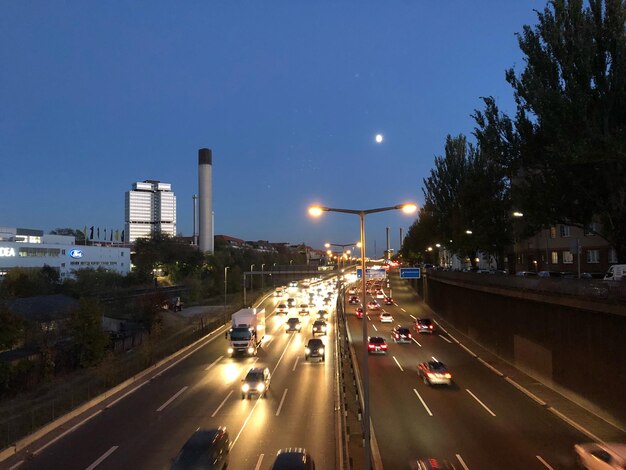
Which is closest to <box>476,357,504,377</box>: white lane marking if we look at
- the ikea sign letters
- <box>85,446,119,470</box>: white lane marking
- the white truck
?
the white truck

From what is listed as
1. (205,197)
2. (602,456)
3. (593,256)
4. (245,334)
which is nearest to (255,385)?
(245,334)

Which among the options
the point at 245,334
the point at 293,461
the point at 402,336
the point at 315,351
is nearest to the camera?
the point at 293,461

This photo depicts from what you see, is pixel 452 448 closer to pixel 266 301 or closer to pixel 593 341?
pixel 593 341

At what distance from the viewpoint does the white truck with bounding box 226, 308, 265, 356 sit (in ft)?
133

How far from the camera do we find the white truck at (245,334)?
40594 mm

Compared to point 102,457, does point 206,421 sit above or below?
below

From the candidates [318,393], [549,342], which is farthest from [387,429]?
[549,342]

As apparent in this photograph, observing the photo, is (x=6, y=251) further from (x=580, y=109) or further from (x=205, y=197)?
(x=580, y=109)

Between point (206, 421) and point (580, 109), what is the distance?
25.2 m

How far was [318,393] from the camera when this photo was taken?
27734 millimetres

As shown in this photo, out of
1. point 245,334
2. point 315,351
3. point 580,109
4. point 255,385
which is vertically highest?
point 580,109

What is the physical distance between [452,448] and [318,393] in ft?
33.1

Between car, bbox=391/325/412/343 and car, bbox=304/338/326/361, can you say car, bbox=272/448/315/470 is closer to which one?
car, bbox=304/338/326/361

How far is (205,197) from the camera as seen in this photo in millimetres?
142500
